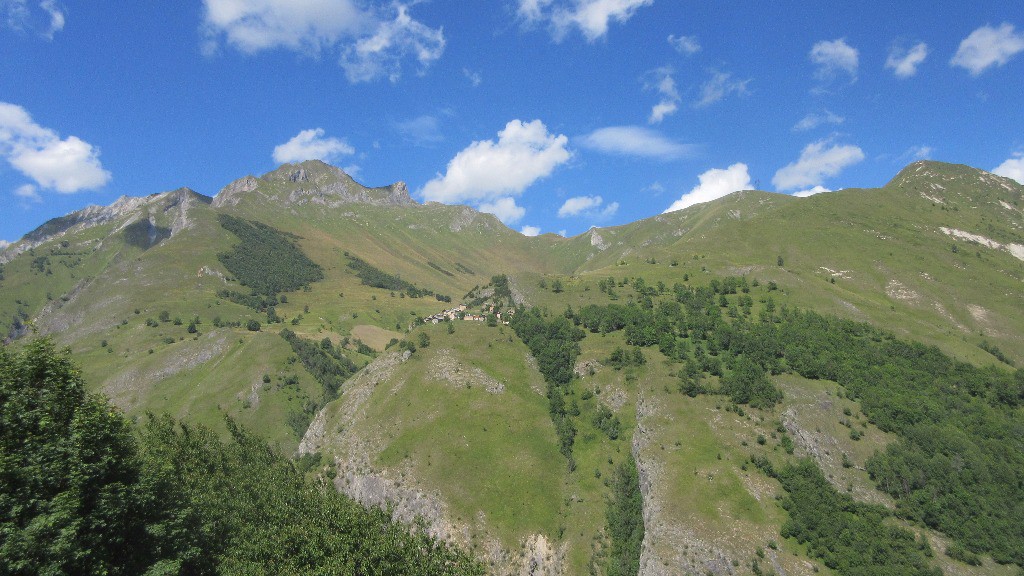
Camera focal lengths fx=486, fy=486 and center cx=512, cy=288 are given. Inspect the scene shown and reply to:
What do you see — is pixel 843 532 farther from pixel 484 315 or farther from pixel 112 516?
pixel 484 315

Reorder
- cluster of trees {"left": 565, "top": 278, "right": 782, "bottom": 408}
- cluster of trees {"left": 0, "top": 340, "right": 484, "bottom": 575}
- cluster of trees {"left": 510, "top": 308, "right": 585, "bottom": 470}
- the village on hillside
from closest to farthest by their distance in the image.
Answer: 1. cluster of trees {"left": 0, "top": 340, "right": 484, "bottom": 575}
2. cluster of trees {"left": 565, "top": 278, "right": 782, "bottom": 408}
3. cluster of trees {"left": 510, "top": 308, "right": 585, "bottom": 470}
4. the village on hillside

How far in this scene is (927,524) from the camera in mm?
86250

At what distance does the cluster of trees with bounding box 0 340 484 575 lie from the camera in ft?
98.5

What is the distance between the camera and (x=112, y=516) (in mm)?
34219

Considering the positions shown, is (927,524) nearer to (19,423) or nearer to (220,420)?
(19,423)

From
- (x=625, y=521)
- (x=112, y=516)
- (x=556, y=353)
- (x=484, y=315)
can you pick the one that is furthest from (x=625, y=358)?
(x=112, y=516)

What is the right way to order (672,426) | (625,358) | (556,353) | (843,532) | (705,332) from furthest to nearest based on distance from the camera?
(705,332) → (556,353) → (625,358) → (672,426) → (843,532)

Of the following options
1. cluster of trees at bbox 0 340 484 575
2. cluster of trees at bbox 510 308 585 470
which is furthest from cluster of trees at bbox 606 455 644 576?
cluster of trees at bbox 0 340 484 575

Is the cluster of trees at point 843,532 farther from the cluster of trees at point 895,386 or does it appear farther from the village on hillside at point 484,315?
the village on hillside at point 484,315

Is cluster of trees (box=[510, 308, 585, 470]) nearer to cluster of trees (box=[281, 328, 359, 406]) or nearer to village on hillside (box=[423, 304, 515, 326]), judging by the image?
village on hillside (box=[423, 304, 515, 326])

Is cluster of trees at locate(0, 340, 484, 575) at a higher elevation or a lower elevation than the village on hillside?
lower

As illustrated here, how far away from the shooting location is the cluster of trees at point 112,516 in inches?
1182

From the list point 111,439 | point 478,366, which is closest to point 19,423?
point 111,439

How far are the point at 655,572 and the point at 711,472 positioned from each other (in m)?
22.0
